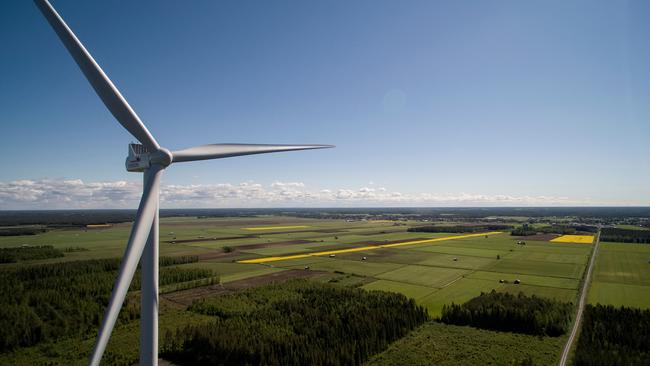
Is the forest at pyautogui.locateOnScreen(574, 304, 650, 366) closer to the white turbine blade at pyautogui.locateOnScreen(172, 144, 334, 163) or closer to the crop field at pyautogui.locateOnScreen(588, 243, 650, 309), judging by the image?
the crop field at pyautogui.locateOnScreen(588, 243, 650, 309)

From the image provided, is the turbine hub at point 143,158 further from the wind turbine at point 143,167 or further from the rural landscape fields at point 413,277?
the rural landscape fields at point 413,277

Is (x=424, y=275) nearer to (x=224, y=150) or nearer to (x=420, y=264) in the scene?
(x=420, y=264)

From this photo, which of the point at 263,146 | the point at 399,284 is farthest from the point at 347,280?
the point at 263,146

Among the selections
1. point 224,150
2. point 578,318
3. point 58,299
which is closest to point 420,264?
point 578,318

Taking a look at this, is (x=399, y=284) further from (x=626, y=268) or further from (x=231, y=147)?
(x=626, y=268)

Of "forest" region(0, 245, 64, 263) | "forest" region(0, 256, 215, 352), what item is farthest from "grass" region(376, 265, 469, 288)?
"forest" region(0, 245, 64, 263)
